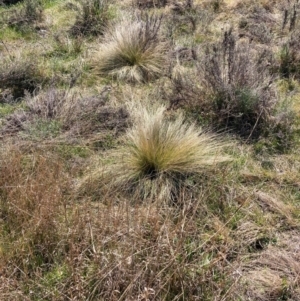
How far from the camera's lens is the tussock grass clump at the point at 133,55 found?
507 centimetres

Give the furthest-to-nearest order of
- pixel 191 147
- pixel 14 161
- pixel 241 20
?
pixel 241 20
pixel 191 147
pixel 14 161

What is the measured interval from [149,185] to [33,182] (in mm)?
835

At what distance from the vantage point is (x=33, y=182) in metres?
2.89

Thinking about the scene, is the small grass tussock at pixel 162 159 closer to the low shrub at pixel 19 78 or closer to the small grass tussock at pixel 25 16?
the low shrub at pixel 19 78

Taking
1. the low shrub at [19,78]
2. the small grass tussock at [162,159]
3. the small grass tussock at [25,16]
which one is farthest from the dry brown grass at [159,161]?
the small grass tussock at [25,16]

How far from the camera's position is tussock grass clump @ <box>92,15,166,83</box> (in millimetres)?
5066

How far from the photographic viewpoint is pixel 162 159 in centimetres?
330

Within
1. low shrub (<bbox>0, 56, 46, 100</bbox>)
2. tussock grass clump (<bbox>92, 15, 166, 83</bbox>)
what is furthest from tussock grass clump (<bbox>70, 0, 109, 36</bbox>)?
low shrub (<bbox>0, 56, 46, 100</bbox>)

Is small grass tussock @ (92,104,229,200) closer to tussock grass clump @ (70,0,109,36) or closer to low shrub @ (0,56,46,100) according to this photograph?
low shrub @ (0,56,46,100)

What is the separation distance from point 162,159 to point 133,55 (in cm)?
230

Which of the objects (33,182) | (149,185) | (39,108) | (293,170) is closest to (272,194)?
(293,170)

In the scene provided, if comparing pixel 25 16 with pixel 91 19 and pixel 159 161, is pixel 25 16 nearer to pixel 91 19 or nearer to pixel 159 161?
pixel 91 19

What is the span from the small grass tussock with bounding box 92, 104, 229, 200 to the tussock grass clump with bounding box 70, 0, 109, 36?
3118mm

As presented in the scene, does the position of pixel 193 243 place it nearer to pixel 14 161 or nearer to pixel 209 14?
pixel 14 161
